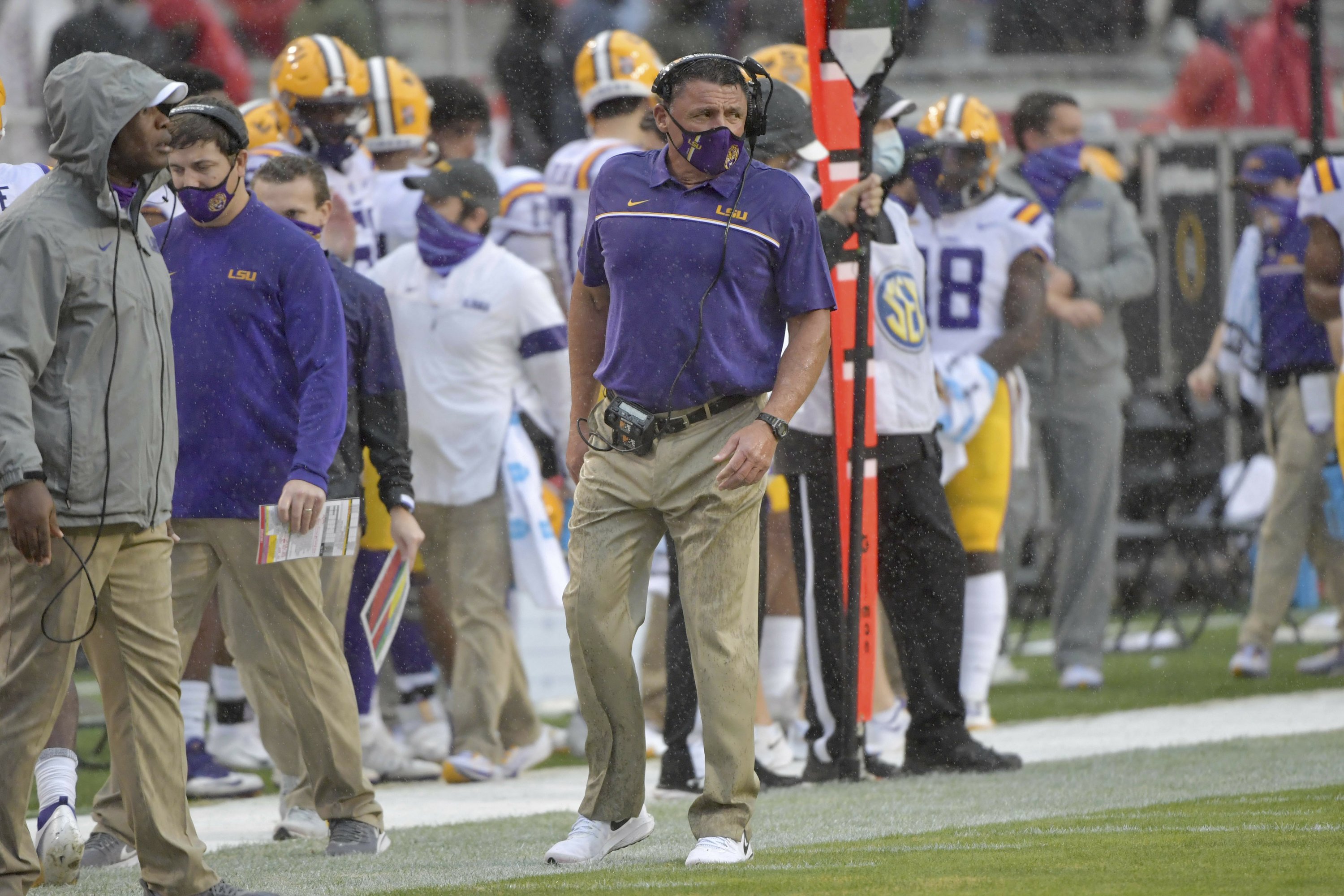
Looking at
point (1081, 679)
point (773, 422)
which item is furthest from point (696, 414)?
point (1081, 679)

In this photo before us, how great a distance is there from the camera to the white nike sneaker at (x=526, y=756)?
8.47 meters

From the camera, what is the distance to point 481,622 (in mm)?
8406

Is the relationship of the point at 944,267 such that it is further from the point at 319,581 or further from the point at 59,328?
the point at 59,328

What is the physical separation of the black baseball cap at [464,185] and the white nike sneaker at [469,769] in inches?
80.9

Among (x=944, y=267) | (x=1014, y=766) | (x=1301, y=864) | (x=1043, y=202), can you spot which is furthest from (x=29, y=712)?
(x=1043, y=202)

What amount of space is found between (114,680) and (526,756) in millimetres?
3457

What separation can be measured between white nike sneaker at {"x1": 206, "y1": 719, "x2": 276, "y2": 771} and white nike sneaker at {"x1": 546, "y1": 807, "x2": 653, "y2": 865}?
3.05 m

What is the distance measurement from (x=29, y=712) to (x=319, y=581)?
1.51 metres

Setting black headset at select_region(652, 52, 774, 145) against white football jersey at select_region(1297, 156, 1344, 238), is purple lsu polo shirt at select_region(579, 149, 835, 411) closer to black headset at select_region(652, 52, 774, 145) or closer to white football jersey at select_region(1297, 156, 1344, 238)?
black headset at select_region(652, 52, 774, 145)

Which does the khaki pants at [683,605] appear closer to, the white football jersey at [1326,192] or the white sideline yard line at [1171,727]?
the white sideline yard line at [1171,727]

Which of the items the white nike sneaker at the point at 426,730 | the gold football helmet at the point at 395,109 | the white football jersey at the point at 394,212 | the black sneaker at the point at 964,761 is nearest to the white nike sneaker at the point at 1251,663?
the black sneaker at the point at 964,761

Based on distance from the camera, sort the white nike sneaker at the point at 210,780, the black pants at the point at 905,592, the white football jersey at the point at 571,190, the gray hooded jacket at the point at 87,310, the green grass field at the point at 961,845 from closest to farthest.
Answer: the gray hooded jacket at the point at 87,310 < the green grass field at the point at 961,845 < the black pants at the point at 905,592 < the white nike sneaker at the point at 210,780 < the white football jersey at the point at 571,190

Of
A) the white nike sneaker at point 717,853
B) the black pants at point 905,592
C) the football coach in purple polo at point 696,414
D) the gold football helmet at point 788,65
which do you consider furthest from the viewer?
the gold football helmet at point 788,65

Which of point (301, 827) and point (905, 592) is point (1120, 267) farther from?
point (301, 827)
